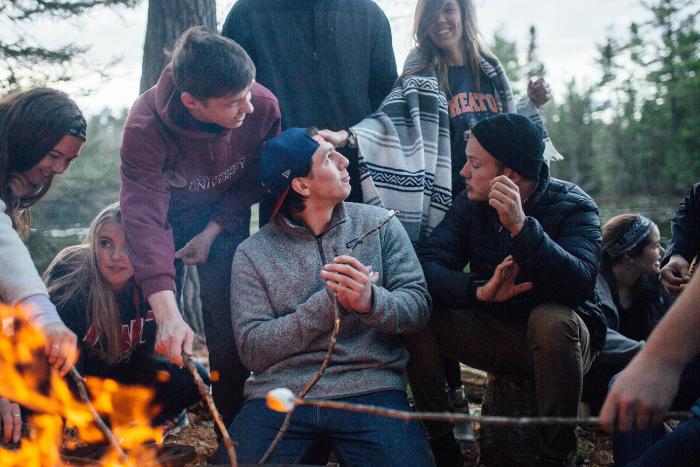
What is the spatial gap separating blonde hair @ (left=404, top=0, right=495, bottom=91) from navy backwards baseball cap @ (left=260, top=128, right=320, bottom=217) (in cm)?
92

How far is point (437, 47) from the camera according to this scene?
335 centimetres

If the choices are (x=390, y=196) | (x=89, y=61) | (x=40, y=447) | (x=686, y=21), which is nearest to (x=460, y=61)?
(x=390, y=196)

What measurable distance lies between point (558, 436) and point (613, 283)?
1.56 m

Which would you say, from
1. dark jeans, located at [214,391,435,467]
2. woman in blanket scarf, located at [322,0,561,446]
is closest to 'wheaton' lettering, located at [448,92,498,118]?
woman in blanket scarf, located at [322,0,561,446]

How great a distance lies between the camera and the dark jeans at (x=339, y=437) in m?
2.18

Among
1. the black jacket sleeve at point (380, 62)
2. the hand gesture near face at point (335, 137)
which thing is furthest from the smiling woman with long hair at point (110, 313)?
the black jacket sleeve at point (380, 62)

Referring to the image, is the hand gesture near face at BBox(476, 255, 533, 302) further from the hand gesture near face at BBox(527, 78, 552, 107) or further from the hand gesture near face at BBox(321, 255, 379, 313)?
the hand gesture near face at BBox(527, 78, 552, 107)

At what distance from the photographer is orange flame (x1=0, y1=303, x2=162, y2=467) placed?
232cm

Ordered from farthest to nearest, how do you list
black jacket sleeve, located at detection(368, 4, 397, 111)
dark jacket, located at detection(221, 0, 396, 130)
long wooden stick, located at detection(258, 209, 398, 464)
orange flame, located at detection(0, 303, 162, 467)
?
black jacket sleeve, located at detection(368, 4, 397, 111) → dark jacket, located at detection(221, 0, 396, 130) → orange flame, located at detection(0, 303, 162, 467) → long wooden stick, located at detection(258, 209, 398, 464)

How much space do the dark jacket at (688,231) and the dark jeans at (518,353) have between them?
85cm

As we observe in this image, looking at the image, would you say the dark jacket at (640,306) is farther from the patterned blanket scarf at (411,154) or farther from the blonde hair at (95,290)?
the blonde hair at (95,290)

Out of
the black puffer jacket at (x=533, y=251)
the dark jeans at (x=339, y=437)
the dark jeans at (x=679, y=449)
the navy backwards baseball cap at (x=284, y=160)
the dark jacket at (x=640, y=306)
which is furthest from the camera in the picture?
the dark jacket at (x=640, y=306)

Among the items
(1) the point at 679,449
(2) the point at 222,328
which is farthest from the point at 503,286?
(2) the point at 222,328

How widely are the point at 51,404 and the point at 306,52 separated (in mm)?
2066
